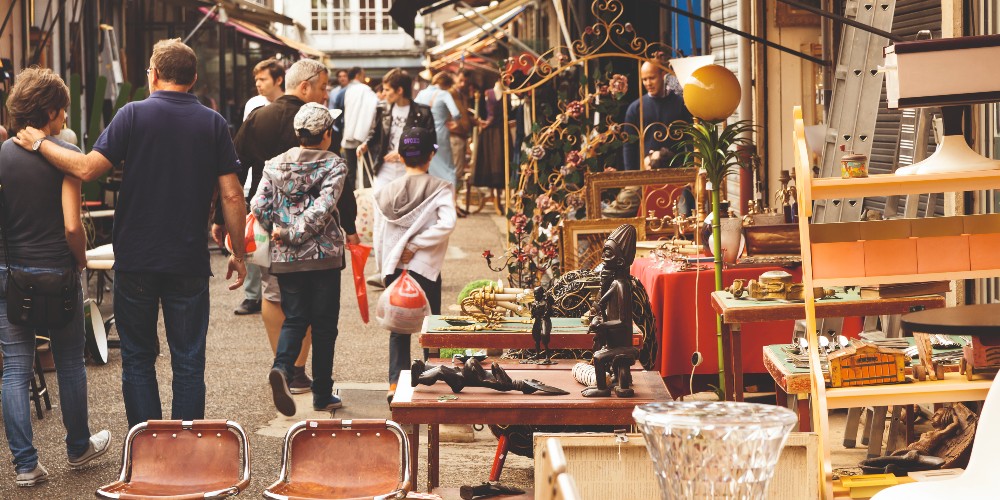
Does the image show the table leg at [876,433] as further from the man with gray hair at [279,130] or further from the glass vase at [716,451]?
the man with gray hair at [279,130]

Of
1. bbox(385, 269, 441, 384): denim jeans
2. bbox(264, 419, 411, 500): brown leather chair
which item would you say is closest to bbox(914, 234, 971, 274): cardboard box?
bbox(264, 419, 411, 500): brown leather chair

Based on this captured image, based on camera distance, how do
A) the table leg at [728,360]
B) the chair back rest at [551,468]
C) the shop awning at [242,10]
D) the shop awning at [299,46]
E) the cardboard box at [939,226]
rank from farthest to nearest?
1. the shop awning at [299,46]
2. the shop awning at [242,10]
3. the table leg at [728,360]
4. the cardboard box at [939,226]
5. the chair back rest at [551,468]

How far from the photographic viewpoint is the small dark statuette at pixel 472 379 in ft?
15.8

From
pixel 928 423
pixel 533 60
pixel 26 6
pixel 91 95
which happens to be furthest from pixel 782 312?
pixel 91 95

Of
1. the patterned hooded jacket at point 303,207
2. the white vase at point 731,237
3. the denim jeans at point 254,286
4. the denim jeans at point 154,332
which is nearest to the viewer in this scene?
the denim jeans at point 154,332

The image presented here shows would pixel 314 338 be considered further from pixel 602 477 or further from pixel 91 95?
pixel 91 95

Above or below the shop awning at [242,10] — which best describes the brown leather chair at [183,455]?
below

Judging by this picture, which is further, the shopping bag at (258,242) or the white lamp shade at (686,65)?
the shopping bag at (258,242)

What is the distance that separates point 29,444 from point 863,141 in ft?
14.0

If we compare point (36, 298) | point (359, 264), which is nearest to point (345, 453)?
point (36, 298)

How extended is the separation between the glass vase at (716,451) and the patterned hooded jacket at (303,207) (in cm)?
460

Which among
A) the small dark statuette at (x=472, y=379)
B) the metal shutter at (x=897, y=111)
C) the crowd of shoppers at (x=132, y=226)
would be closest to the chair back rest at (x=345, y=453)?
the small dark statuette at (x=472, y=379)

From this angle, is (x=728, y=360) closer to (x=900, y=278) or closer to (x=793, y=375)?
(x=793, y=375)

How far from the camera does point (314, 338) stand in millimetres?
7699
